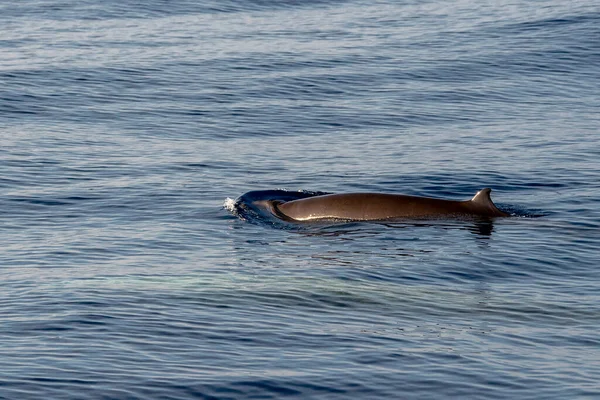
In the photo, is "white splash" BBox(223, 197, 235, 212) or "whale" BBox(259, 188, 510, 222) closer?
"whale" BBox(259, 188, 510, 222)

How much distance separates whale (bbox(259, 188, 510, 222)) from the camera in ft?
62.4

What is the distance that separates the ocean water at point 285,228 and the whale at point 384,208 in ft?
1.08

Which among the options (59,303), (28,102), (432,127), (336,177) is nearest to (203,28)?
(28,102)

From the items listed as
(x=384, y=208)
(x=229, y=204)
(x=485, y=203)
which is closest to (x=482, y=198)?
(x=485, y=203)

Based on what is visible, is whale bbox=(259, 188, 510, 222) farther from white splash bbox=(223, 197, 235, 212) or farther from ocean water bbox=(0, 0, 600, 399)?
white splash bbox=(223, 197, 235, 212)

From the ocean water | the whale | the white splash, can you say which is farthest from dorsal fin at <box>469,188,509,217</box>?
the white splash

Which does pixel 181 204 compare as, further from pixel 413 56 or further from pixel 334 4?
pixel 334 4

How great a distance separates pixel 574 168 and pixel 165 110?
1093 cm

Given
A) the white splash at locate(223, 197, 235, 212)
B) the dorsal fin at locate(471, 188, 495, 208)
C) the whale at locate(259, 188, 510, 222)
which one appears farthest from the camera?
the white splash at locate(223, 197, 235, 212)

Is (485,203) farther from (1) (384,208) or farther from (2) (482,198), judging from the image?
(1) (384,208)

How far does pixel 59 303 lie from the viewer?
14.5 m

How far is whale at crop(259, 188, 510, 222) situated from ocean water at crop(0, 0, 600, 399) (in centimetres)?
33

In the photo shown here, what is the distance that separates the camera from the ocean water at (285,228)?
12336 mm

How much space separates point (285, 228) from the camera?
1908 centimetres
